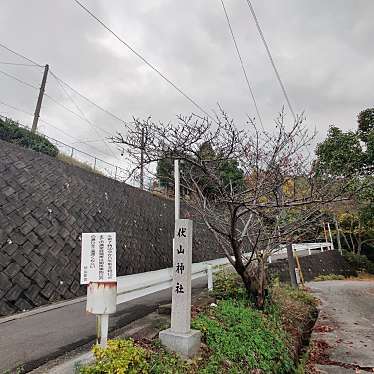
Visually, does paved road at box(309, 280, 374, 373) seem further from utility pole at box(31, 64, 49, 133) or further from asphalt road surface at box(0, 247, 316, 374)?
utility pole at box(31, 64, 49, 133)

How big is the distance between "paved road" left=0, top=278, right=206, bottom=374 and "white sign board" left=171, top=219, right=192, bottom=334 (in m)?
1.37

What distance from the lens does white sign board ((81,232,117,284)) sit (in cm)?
279

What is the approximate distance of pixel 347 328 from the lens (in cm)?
694

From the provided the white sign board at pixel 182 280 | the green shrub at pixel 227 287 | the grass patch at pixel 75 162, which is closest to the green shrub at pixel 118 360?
the white sign board at pixel 182 280

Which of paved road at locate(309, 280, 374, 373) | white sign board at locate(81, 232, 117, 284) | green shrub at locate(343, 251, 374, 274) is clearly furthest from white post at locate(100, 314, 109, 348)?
green shrub at locate(343, 251, 374, 274)

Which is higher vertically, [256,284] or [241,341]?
[256,284]

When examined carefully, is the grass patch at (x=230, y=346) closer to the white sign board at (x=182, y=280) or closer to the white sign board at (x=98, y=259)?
the white sign board at (x=182, y=280)

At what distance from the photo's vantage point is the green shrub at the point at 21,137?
12.4m

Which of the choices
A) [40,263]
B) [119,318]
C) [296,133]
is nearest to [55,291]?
[40,263]

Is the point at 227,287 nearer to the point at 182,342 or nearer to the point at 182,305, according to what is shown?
the point at 182,305

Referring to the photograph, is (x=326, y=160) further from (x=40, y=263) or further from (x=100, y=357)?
(x=100, y=357)

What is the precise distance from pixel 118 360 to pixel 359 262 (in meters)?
24.8

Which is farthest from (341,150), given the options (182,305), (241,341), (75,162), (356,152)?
(75,162)

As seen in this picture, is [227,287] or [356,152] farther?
[356,152]
